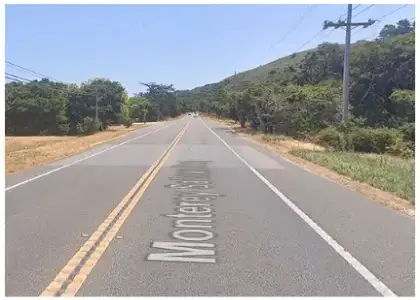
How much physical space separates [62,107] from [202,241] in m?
65.7

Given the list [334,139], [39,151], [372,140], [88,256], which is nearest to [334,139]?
[334,139]

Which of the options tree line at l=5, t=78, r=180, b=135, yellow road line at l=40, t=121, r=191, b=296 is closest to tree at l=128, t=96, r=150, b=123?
tree line at l=5, t=78, r=180, b=135

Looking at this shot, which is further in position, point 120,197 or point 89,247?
point 120,197

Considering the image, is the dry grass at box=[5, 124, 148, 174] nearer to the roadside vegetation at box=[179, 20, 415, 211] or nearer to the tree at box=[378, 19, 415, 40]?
the roadside vegetation at box=[179, 20, 415, 211]

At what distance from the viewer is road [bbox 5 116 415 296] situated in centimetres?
495

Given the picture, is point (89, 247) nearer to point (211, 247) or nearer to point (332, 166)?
point (211, 247)

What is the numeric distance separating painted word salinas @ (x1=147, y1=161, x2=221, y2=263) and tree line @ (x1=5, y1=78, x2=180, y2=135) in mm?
57210

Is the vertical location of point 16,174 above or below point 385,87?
below

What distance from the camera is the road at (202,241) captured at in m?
4.95

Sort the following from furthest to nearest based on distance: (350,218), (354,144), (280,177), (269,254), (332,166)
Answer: (354,144), (332,166), (280,177), (350,218), (269,254)

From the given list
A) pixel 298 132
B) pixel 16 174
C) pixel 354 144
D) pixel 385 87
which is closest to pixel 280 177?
pixel 16 174

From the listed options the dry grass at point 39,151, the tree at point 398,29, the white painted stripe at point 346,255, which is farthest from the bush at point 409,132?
the tree at point 398,29

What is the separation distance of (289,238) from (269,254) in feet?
3.20

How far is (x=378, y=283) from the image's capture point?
5027mm
